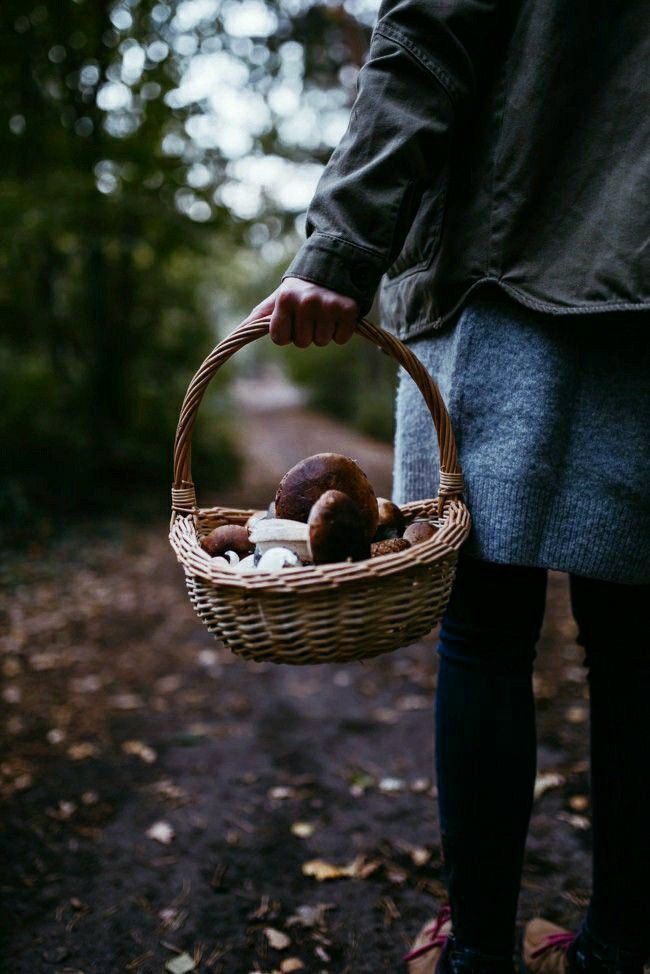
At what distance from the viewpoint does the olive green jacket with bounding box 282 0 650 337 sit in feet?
2.97

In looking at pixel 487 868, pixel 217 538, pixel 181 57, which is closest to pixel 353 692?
pixel 487 868

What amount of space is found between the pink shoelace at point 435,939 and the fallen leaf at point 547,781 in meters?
0.70

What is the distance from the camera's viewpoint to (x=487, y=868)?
3.58ft

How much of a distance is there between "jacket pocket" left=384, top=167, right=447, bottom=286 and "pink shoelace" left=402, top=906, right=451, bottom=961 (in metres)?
1.16

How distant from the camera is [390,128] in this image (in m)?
0.93

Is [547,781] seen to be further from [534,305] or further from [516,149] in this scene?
[516,149]

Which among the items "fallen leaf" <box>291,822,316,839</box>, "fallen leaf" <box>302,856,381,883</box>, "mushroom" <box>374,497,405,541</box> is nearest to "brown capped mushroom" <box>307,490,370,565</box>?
"mushroom" <box>374,497,405,541</box>

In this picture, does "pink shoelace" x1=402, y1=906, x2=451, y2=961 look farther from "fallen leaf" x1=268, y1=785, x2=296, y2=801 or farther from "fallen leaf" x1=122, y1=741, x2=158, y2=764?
"fallen leaf" x1=122, y1=741, x2=158, y2=764

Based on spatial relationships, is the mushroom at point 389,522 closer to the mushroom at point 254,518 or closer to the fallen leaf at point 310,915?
the mushroom at point 254,518

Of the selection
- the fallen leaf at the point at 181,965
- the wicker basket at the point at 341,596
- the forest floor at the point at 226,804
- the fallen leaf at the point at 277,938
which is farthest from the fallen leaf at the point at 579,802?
the wicker basket at the point at 341,596

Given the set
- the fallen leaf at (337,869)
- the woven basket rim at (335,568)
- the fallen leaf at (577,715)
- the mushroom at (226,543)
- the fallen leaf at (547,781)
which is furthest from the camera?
the fallen leaf at (577,715)

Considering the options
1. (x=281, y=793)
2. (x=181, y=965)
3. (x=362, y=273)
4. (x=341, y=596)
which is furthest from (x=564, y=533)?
(x=281, y=793)

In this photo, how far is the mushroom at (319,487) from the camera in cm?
104

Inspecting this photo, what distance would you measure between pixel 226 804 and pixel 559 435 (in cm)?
149
